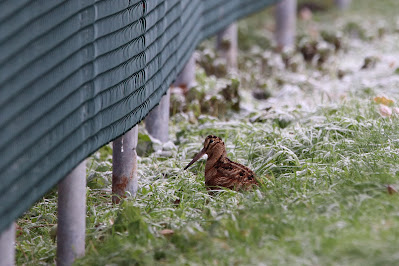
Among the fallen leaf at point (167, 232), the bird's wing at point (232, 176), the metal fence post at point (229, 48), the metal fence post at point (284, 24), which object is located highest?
the metal fence post at point (284, 24)

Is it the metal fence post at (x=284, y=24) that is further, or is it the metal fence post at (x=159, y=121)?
the metal fence post at (x=284, y=24)

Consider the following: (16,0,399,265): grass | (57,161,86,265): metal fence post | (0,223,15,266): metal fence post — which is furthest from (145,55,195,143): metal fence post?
(0,223,15,266): metal fence post

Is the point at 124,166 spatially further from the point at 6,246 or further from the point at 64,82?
the point at 6,246

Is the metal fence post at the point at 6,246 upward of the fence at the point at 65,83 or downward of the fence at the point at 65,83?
downward

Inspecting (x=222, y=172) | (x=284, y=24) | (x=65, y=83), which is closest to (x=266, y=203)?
(x=222, y=172)

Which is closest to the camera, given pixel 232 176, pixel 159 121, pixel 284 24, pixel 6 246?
pixel 6 246

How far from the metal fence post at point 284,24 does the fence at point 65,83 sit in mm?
7061

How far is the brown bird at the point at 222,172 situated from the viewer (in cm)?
474

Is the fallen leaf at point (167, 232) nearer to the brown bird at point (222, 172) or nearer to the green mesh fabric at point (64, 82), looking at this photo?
the green mesh fabric at point (64, 82)

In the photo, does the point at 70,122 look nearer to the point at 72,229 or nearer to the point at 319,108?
the point at 72,229

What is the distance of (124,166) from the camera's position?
495 cm

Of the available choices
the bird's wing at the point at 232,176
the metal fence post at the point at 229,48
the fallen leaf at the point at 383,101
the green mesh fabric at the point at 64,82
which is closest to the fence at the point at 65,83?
the green mesh fabric at the point at 64,82

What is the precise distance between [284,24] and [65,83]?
29.6ft

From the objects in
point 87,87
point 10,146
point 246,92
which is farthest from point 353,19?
point 10,146
